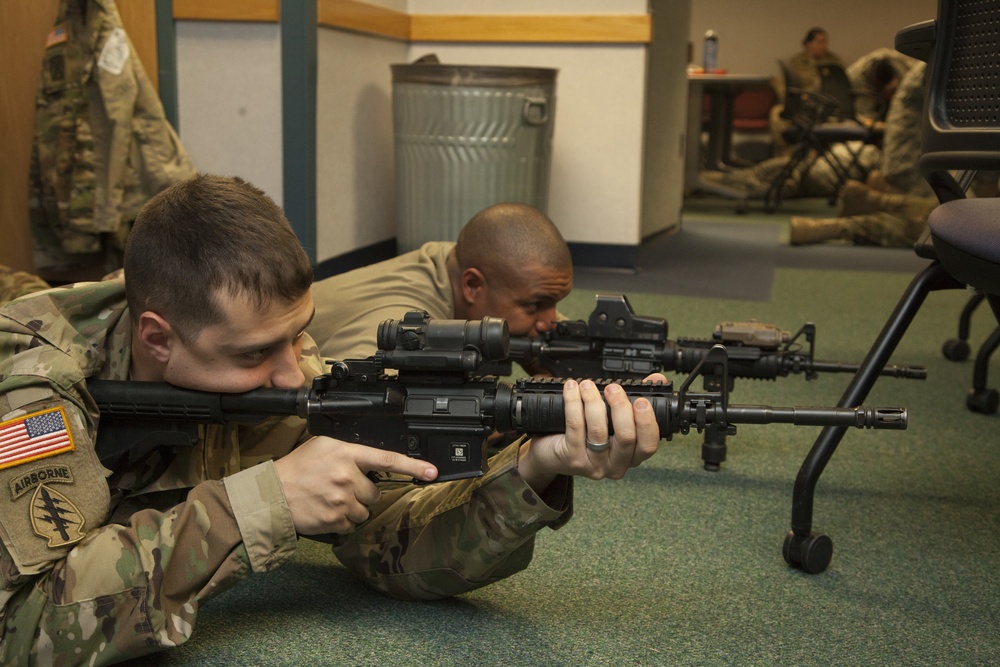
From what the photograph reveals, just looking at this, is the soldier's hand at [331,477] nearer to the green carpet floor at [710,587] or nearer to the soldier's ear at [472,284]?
the green carpet floor at [710,587]

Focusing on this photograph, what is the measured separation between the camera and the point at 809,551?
1.62 m

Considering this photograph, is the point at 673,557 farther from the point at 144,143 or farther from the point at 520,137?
the point at 520,137

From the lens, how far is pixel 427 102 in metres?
4.05

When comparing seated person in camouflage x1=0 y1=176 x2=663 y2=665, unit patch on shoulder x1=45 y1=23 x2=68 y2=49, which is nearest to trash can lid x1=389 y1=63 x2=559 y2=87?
unit patch on shoulder x1=45 y1=23 x2=68 y2=49

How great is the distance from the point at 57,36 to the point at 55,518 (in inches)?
96.6

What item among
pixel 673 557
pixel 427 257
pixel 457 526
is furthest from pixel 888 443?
pixel 457 526

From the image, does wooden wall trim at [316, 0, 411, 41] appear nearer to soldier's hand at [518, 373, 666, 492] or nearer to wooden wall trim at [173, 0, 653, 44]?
wooden wall trim at [173, 0, 653, 44]

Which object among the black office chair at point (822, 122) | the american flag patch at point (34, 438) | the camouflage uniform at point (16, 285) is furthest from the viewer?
the black office chair at point (822, 122)

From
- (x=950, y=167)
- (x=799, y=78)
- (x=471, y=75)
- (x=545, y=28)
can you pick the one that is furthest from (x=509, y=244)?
(x=799, y=78)

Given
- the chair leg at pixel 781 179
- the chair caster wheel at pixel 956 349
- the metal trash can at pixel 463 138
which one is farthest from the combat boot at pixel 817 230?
the chair caster wheel at pixel 956 349

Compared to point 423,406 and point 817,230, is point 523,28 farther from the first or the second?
point 423,406

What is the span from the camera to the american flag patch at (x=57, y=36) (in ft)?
10.2

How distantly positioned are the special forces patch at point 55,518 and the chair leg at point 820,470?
1.10 metres

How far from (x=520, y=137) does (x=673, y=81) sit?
8.50 ft
